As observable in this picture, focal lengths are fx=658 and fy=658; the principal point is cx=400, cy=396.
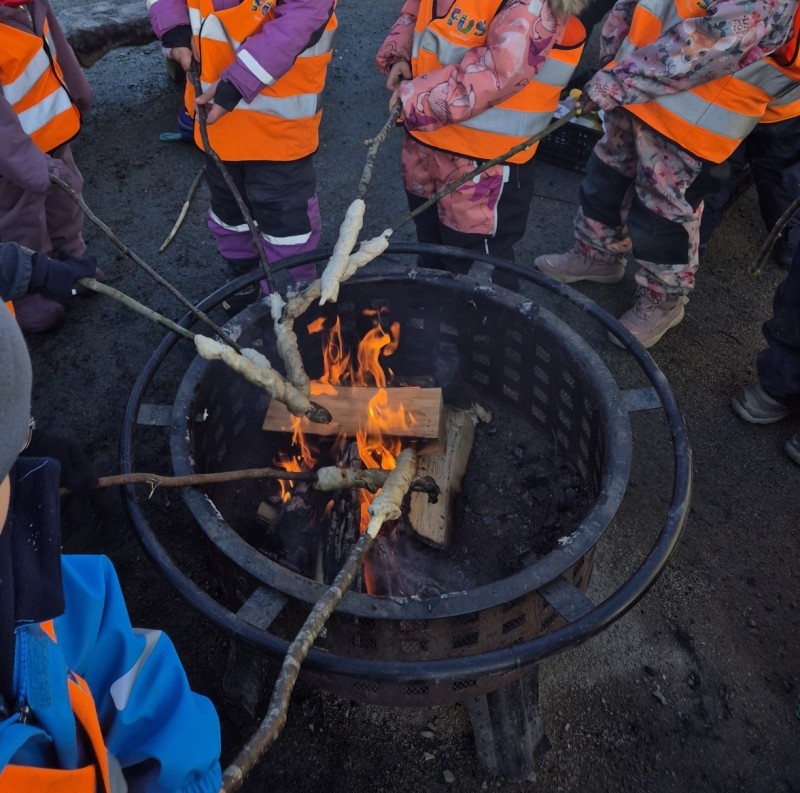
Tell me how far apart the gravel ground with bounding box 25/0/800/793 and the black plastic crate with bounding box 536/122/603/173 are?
1.72ft

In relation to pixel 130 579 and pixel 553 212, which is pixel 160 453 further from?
pixel 553 212

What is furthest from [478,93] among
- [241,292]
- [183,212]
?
[183,212]

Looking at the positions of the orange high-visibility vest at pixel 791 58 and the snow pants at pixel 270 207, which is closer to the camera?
the orange high-visibility vest at pixel 791 58

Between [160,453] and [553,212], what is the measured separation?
3.10 meters

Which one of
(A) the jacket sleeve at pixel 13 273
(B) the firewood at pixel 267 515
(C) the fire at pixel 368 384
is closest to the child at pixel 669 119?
(C) the fire at pixel 368 384

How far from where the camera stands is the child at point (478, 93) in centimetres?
256

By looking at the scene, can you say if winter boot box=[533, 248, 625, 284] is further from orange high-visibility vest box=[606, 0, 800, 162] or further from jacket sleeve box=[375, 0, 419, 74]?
jacket sleeve box=[375, 0, 419, 74]

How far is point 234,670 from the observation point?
229 cm

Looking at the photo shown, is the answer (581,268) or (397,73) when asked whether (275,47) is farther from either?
(581,268)

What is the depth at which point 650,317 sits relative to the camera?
3.71 meters

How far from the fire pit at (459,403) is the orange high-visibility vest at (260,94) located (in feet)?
3.15

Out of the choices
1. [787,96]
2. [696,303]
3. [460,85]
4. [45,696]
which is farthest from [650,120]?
[45,696]

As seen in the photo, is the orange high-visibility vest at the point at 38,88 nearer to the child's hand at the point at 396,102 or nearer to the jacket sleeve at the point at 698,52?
the child's hand at the point at 396,102

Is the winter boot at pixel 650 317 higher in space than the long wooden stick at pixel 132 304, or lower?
lower
